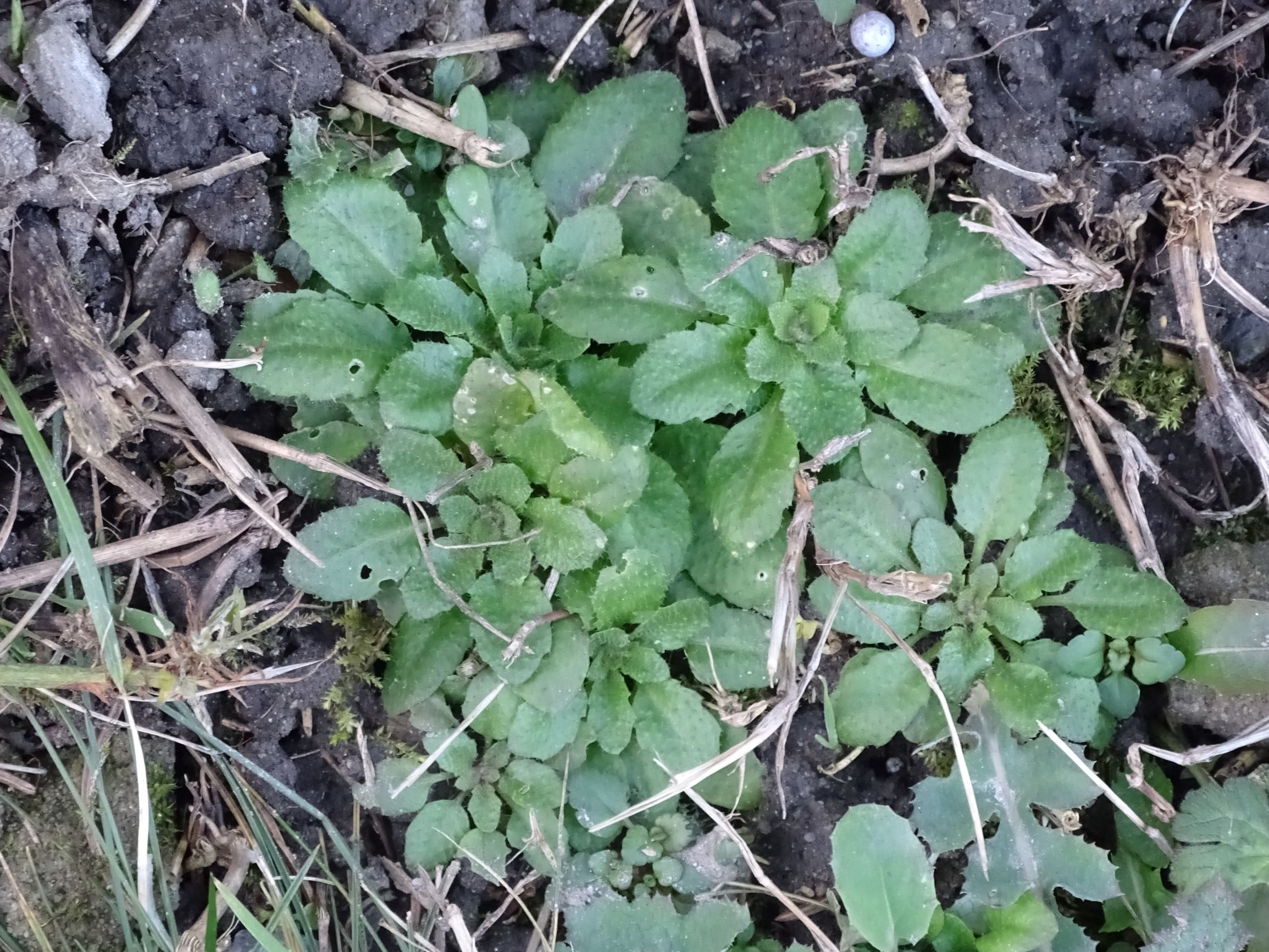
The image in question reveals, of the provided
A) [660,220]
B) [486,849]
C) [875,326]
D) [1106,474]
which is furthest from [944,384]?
[486,849]

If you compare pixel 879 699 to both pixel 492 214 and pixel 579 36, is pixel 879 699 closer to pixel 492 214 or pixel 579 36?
pixel 492 214

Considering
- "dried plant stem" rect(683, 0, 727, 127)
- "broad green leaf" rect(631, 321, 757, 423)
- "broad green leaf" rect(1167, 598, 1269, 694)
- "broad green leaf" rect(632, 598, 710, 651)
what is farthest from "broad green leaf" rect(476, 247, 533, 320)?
"broad green leaf" rect(1167, 598, 1269, 694)

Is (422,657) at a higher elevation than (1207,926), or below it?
higher

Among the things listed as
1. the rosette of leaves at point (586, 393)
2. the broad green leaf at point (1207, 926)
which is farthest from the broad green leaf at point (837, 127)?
the broad green leaf at point (1207, 926)

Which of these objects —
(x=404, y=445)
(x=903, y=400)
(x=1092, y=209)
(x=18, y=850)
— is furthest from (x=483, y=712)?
(x=1092, y=209)

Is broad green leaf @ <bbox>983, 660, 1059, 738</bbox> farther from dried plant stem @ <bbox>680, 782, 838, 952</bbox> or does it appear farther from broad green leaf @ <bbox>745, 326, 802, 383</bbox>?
broad green leaf @ <bbox>745, 326, 802, 383</bbox>

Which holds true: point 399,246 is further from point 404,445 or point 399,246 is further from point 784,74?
point 784,74
